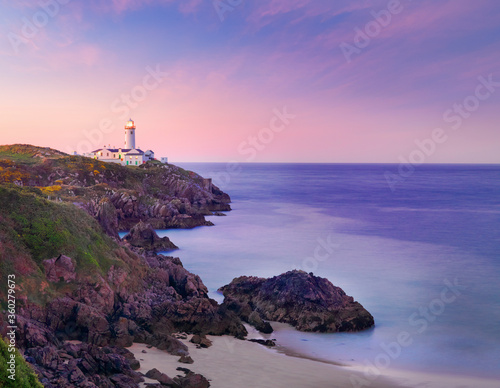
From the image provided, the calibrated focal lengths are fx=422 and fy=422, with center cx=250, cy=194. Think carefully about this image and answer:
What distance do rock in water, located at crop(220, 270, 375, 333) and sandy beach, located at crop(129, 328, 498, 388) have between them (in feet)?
14.9

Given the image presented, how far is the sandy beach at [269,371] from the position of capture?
17672mm

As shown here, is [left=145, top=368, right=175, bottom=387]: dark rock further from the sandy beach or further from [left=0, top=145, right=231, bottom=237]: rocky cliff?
[left=0, top=145, right=231, bottom=237]: rocky cliff

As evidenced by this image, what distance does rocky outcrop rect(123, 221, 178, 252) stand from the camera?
4572 centimetres

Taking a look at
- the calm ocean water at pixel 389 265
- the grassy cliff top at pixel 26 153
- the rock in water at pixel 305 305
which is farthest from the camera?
the grassy cliff top at pixel 26 153

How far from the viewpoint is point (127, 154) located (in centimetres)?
10956

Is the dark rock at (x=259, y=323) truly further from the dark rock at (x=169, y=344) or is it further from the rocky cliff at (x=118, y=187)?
the rocky cliff at (x=118, y=187)

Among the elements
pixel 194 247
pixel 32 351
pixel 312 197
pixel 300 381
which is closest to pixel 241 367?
pixel 300 381

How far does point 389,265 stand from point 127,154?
82920mm

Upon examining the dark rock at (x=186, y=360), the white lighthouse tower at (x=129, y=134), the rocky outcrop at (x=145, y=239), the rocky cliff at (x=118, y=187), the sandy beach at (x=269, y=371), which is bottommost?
the sandy beach at (x=269, y=371)

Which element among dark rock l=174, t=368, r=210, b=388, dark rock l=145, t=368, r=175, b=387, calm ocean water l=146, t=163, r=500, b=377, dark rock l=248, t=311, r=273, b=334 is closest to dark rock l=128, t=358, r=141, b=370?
dark rock l=145, t=368, r=175, b=387

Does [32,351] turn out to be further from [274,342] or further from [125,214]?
[125,214]

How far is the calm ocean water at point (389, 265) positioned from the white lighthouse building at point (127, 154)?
109ft

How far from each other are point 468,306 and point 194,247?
3045 cm

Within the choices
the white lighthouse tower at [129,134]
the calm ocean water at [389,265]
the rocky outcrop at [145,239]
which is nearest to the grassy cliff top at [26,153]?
the white lighthouse tower at [129,134]
